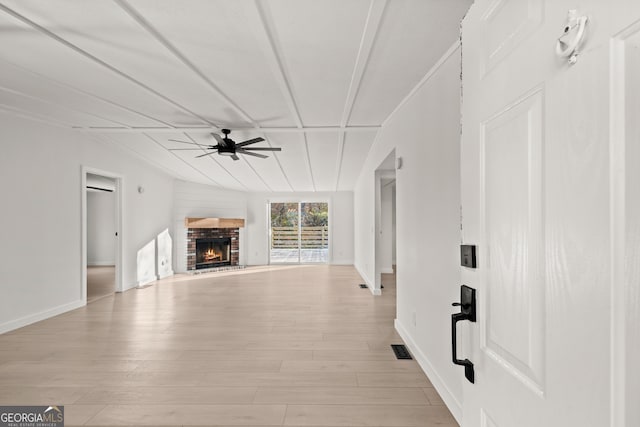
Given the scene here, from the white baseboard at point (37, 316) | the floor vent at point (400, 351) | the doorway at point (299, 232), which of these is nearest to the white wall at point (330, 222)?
the doorway at point (299, 232)

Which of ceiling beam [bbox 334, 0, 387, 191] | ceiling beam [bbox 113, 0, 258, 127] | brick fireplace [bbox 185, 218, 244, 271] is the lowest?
brick fireplace [bbox 185, 218, 244, 271]

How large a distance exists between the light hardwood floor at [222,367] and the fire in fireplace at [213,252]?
11.0 feet

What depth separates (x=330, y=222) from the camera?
9.26m

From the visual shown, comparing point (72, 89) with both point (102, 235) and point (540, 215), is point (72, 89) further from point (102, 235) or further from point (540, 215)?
point (102, 235)

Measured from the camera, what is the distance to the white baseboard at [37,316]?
3.60 metres

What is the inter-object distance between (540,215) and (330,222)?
8.58 meters

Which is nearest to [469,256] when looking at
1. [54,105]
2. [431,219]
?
[431,219]

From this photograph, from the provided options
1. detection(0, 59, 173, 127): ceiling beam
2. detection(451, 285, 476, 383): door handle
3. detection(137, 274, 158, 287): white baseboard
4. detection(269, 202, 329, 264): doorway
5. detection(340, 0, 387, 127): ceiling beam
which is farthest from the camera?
detection(269, 202, 329, 264): doorway

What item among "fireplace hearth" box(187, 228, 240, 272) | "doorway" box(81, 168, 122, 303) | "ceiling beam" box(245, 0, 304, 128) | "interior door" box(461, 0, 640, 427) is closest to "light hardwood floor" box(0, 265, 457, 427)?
"doorway" box(81, 168, 122, 303)

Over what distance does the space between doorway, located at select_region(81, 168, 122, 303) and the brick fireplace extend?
1.68 m

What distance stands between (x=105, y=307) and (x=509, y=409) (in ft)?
17.7

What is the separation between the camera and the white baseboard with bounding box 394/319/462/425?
1.98 metres

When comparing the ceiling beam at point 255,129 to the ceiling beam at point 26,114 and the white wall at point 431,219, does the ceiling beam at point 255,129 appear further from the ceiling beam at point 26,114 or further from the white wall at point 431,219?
the white wall at point 431,219

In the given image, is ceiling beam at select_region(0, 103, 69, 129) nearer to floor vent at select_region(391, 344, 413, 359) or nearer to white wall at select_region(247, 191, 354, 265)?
floor vent at select_region(391, 344, 413, 359)
